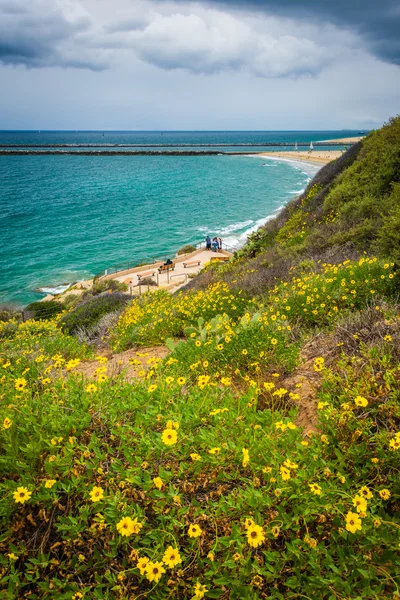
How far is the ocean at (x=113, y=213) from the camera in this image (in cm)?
3316

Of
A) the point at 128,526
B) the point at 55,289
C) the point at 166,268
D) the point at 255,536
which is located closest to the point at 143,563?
the point at 128,526

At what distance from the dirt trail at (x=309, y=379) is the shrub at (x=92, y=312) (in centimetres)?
867

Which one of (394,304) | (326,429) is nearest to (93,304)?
(394,304)

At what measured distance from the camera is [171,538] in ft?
7.07

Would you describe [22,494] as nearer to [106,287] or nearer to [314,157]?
[106,287]

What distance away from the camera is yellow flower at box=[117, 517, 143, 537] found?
2.01 metres

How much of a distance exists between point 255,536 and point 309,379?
2473mm

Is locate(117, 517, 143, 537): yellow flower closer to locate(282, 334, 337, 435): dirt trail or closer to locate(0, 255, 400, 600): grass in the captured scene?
locate(0, 255, 400, 600): grass

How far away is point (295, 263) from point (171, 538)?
8.59 m

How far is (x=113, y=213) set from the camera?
5269 centimetres

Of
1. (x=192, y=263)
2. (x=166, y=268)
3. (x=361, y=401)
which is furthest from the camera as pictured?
(x=192, y=263)

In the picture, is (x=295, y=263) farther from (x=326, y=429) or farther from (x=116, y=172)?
(x=116, y=172)

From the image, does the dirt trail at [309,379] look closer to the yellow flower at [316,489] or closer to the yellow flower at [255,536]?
the yellow flower at [316,489]

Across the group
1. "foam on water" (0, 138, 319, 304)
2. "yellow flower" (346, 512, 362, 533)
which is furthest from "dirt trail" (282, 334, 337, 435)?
"foam on water" (0, 138, 319, 304)
